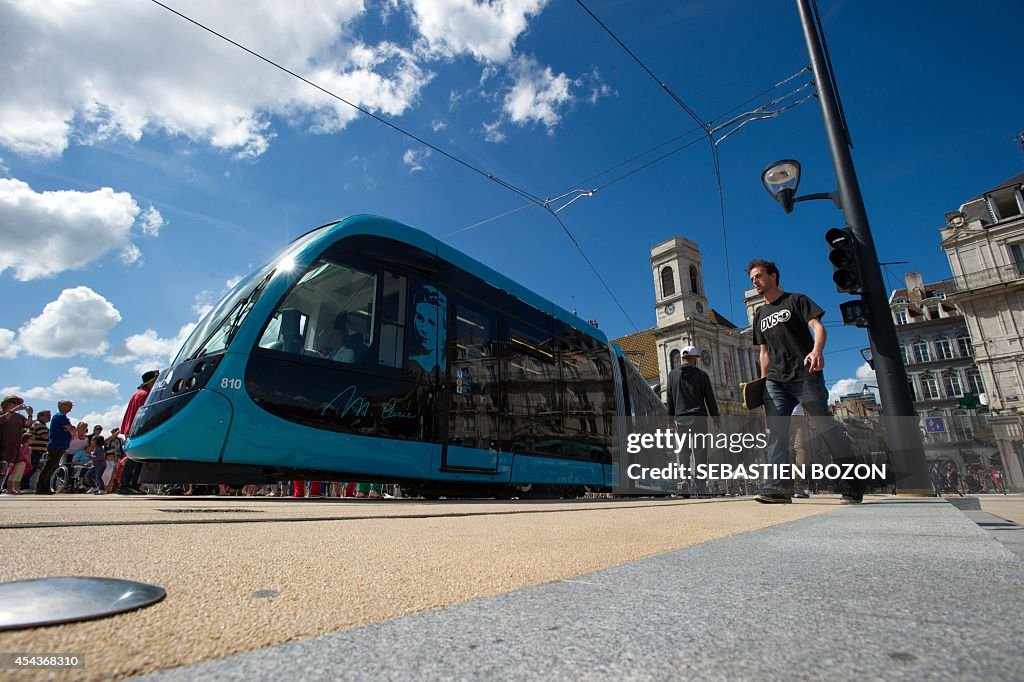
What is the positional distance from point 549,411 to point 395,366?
2663 mm

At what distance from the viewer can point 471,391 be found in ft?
19.3

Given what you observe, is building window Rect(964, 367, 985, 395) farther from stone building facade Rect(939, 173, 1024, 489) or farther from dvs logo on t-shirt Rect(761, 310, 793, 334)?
dvs logo on t-shirt Rect(761, 310, 793, 334)

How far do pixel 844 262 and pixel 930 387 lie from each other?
54.1m

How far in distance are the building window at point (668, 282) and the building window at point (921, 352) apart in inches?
928

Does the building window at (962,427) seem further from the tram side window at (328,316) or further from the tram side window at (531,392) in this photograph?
the tram side window at (328,316)

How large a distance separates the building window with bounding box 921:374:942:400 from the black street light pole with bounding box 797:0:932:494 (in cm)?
5319

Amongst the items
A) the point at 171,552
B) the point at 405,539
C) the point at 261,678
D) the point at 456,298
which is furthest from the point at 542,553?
the point at 456,298

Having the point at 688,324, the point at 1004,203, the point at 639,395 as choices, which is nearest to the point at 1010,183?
the point at 1004,203

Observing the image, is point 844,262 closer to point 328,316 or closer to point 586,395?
point 586,395

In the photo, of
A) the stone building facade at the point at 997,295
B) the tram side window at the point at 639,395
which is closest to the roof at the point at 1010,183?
the stone building facade at the point at 997,295

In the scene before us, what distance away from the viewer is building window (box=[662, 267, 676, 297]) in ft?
151

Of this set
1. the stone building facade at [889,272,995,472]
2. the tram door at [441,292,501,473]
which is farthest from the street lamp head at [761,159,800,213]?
the stone building facade at [889,272,995,472]

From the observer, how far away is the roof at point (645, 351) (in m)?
48.1

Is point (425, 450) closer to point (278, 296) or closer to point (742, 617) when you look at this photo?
point (278, 296)
